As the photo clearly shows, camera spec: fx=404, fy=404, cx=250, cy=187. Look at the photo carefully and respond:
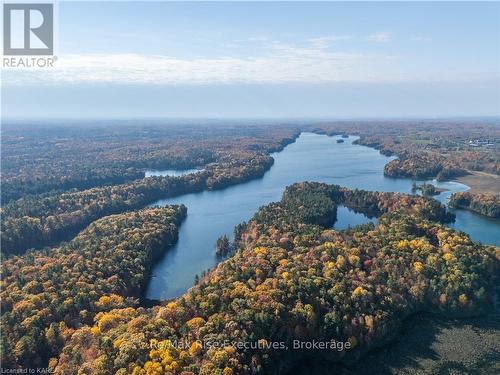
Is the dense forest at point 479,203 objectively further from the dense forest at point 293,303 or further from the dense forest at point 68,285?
the dense forest at point 68,285

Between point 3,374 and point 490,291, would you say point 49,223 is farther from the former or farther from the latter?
point 490,291

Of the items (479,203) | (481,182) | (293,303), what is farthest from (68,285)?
(481,182)

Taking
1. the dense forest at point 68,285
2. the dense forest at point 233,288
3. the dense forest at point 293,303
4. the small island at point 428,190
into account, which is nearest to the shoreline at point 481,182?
the small island at point 428,190

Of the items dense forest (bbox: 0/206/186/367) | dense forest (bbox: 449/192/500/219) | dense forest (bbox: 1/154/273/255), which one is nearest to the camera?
dense forest (bbox: 0/206/186/367)

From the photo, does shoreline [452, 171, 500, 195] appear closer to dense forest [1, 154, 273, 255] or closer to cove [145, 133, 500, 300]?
cove [145, 133, 500, 300]

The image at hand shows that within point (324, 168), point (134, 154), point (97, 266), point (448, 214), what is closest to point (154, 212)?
point (97, 266)

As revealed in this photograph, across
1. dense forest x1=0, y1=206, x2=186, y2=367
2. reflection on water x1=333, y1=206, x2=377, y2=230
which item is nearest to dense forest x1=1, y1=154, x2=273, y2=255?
dense forest x1=0, y1=206, x2=186, y2=367
